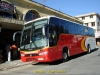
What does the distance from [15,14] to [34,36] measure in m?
6.21

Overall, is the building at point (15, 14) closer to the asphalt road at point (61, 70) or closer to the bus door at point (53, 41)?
the bus door at point (53, 41)

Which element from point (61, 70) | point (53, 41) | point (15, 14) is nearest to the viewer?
point (61, 70)

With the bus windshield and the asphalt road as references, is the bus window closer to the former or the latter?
the bus windshield

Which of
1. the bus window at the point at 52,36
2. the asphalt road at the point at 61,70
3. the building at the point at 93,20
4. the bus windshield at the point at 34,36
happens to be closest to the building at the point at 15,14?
the bus windshield at the point at 34,36

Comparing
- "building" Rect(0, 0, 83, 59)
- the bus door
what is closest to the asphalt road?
the bus door

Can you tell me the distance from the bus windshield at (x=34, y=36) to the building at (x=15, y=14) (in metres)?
1.85

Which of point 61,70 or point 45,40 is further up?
point 45,40

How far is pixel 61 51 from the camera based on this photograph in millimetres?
13227

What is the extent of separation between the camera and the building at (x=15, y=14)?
1439cm

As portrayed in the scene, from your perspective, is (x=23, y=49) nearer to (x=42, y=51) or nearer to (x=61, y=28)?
(x=42, y=51)

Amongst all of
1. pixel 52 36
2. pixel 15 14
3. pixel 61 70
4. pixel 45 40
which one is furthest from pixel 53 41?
pixel 15 14

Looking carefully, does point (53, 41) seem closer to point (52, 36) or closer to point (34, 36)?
point (52, 36)

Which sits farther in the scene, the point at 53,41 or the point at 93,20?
the point at 93,20

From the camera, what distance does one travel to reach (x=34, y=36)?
11992 millimetres
